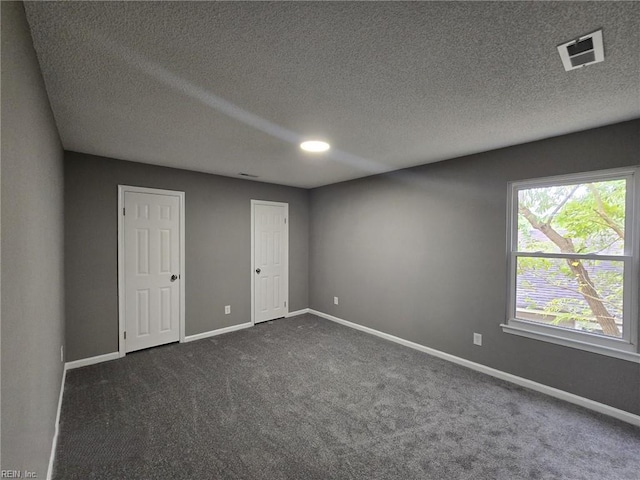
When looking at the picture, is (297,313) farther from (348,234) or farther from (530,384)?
(530,384)

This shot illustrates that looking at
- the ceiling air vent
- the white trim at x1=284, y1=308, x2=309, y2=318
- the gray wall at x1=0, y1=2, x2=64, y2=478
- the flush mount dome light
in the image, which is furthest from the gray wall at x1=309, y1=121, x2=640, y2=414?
the gray wall at x1=0, y1=2, x2=64, y2=478

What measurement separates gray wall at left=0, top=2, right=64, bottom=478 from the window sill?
11.7 feet

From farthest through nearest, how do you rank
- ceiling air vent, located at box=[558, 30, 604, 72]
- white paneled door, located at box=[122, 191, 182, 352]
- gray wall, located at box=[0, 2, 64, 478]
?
white paneled door, located at box=[122, 191, 182, 352], ceiling air vent, located at box=[558, 30, 604, 72], gray wall, located at box=[0, 2, 64, 478]

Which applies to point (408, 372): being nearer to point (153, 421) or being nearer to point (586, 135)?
point (153, 421)

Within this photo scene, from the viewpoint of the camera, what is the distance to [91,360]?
10.8 feet

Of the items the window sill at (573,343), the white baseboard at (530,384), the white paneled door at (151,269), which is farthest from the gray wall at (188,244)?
the window sill at (573,343)

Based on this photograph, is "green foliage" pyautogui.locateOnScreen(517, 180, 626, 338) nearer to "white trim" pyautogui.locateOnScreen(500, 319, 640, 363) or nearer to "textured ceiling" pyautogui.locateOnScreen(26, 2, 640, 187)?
"white trim" pyautogui.locateOnScreen(500, 319, 640, 363)

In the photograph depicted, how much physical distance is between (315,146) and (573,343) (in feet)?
9.74

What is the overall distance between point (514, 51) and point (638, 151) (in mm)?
1737

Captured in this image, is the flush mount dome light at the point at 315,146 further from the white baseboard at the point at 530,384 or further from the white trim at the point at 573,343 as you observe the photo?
the white baseboard at the point at 530,384

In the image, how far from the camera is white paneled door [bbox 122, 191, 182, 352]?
3555 mm

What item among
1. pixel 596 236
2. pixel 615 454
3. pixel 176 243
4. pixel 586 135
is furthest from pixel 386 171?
pixel 615 454

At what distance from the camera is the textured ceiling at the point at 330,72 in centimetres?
123

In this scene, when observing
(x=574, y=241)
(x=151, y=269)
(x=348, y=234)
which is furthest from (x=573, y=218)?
(x=151, y=269)
